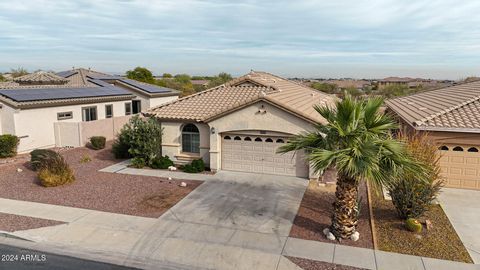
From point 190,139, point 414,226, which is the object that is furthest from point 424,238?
point 190,139

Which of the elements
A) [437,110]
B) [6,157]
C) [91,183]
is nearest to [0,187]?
[91,183]

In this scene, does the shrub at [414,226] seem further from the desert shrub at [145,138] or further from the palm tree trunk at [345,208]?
the desert shrub at [145,138]

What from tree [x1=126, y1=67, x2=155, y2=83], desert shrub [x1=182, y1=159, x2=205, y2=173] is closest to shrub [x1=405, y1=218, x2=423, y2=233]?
desert shrub [x1=182, y1=159, x2=205, y2=173]

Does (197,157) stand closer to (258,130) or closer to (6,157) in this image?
(258,130)

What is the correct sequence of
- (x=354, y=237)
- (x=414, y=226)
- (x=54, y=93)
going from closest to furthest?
1. (x=354, y=237)
2. (x=414, y=226)
3. (x=54, y=93)

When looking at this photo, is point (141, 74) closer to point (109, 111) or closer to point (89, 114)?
point (109, 111)
